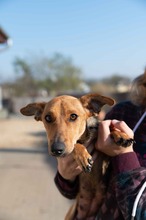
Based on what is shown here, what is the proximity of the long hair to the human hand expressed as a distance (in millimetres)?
283

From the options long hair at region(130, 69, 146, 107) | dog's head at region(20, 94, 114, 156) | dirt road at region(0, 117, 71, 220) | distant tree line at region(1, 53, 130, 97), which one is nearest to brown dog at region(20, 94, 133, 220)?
dog's head at region(20, 94, 114, 156)

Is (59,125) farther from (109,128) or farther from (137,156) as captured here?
(137,156)

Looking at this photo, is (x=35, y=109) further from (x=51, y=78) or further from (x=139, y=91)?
(x=51, y=78)

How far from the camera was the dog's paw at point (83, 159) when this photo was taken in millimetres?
1624

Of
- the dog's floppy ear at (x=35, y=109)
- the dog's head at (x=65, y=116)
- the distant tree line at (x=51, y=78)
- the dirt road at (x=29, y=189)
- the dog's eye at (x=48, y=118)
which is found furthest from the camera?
the distant tree line at (x=51, y=78)

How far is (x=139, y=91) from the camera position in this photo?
2.02m

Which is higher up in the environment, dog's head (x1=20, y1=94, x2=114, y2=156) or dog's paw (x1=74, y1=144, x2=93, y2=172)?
dog's head (x1=20, y1=94, x2=114, y2=156)

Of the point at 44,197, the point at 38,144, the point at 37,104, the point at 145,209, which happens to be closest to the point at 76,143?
the point at 37,104

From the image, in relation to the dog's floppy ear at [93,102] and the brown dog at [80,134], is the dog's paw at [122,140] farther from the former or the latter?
the dog's floppy ear at [93,102]

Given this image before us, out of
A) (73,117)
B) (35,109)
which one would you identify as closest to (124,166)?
(73,117)

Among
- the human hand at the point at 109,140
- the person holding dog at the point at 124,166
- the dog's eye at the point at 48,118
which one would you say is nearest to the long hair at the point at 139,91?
the person holding dog at the point at 124,166

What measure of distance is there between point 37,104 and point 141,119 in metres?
0.62

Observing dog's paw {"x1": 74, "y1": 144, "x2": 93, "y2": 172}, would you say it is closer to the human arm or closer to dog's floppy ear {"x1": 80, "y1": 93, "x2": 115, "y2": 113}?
the human arm

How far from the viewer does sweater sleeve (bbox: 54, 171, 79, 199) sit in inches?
75.5
